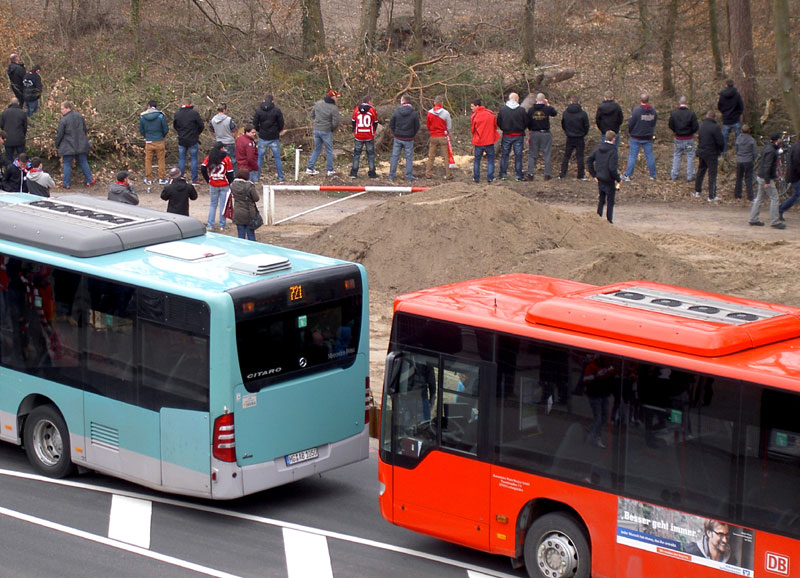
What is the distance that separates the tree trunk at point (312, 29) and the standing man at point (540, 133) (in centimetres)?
909

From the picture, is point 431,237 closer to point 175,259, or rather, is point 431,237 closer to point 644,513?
point 175,259

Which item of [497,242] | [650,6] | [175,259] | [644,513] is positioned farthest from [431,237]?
[650,6]

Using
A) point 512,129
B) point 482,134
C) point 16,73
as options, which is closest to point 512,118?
point 512,129

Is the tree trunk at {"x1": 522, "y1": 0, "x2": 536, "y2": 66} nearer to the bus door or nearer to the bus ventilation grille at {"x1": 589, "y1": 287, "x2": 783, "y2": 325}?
the bus ventilation grille at {"x1": 589, "y1": 287, "x2": 783, "y2": 325}

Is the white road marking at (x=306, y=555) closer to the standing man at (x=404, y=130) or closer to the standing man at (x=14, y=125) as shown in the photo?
the standing man at (x=404, y=130)

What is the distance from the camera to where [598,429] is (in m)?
8.47

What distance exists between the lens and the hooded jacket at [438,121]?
26.5 m

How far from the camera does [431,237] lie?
18891mm

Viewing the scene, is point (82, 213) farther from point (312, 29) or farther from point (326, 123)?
point (312, 29)

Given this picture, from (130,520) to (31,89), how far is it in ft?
70.7

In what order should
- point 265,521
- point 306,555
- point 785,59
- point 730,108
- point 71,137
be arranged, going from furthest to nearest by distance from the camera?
1. point 730,108
2. point 71,137
3. point 785,59
4. point 265,521
5. point 306,555

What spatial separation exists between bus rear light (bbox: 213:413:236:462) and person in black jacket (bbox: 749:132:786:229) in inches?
626

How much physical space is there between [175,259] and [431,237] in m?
8.29

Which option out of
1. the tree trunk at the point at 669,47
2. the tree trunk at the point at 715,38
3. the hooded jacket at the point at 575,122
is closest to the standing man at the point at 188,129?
the hooded jacket at the point at 575,122
